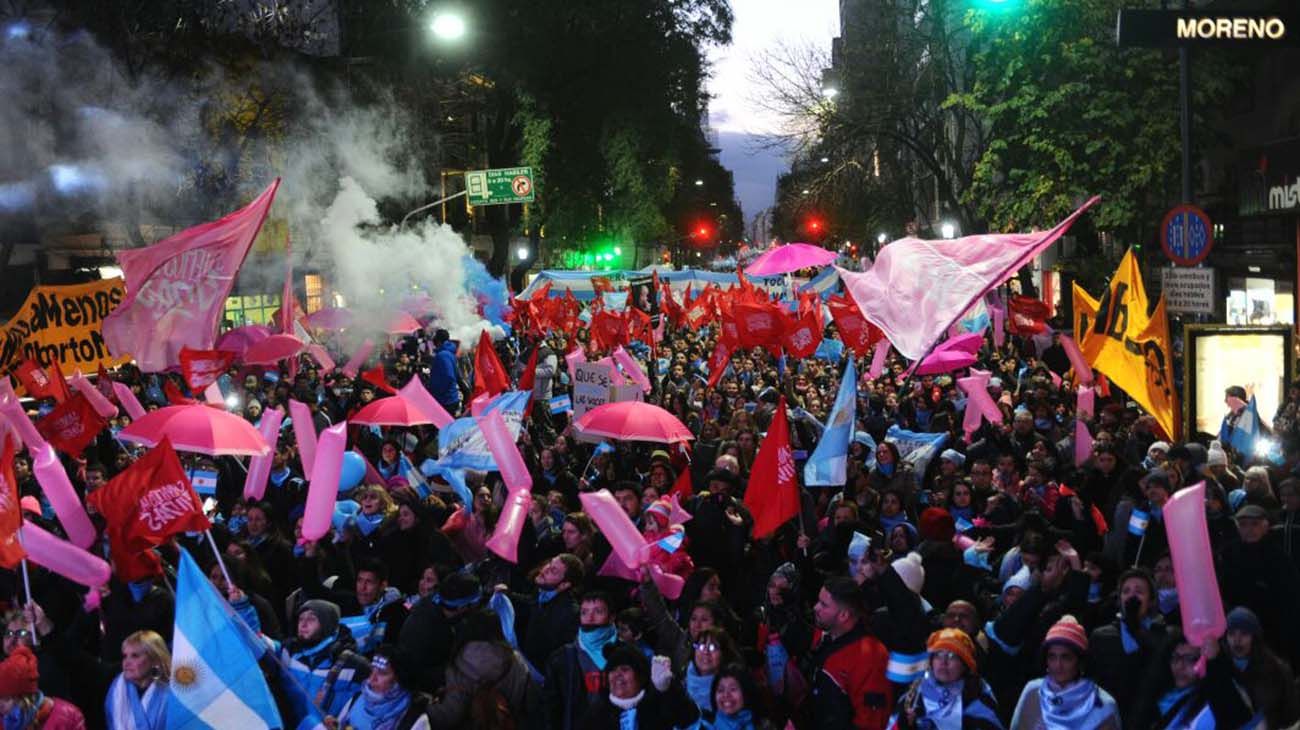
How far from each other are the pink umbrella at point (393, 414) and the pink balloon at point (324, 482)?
9.74 feet

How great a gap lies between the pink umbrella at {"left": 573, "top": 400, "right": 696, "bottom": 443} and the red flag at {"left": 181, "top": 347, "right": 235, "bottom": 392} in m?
3.38

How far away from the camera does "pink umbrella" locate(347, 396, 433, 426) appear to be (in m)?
10.5

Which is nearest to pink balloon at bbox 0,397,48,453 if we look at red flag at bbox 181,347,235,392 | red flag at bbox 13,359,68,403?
red flag at bbox 181,347,235,392

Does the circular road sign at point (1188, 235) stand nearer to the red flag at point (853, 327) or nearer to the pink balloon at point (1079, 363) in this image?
the pink balloon at point (1079, 363)

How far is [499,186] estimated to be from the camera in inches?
1227

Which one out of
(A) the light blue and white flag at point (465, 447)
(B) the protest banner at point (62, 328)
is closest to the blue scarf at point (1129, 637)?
(A) the light blue and white flag at point (465, 447)

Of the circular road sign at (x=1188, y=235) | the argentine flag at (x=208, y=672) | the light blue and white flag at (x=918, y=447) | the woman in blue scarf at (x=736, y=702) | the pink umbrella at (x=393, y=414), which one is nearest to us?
the woman in blue scarf at (x=736, y=702)

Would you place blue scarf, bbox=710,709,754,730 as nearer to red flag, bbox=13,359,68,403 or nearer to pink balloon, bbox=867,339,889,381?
red flag, bbox=13,359,68,403

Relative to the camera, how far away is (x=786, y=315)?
49.5 ft

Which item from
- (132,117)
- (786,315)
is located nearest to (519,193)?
(132,117)

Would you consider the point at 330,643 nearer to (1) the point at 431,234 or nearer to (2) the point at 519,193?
(2) the point at 519,193

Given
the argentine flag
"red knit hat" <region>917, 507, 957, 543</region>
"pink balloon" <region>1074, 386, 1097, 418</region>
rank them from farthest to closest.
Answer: "pink balloon" <region>1074, 386, 1097, 418</region>, "red knit hat" <region>917, 507, 957, 543</region>, the argentine flag

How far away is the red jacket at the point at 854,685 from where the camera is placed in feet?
17.2

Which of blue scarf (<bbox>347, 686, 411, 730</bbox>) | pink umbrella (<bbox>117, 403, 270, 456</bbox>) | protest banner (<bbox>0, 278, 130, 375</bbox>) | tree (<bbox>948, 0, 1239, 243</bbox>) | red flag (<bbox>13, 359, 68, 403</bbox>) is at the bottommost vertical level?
blue scarf (<bbox>347, 686, 411, 730</bbox>)
